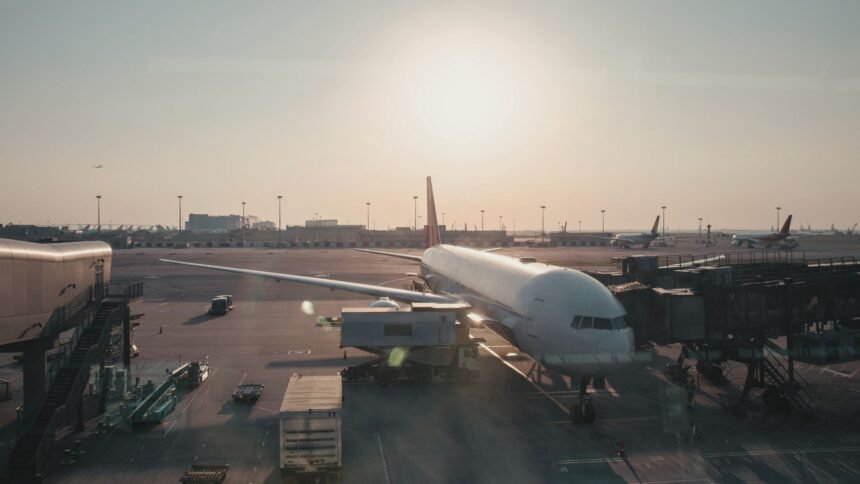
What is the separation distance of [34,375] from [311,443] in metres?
14.0

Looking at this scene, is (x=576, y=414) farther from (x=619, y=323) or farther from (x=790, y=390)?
(x=790, y=390)

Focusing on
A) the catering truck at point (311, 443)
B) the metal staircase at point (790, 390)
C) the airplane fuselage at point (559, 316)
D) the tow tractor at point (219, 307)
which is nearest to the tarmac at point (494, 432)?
the metal staircase at point (790, 390)

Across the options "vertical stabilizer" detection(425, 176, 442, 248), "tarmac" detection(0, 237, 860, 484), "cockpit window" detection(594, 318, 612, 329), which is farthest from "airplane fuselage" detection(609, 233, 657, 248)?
"cockpit window" detection(594, 318, 612, 329)

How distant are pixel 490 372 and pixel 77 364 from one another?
22.7 meters

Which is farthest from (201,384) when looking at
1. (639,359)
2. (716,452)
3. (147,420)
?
(716,452)

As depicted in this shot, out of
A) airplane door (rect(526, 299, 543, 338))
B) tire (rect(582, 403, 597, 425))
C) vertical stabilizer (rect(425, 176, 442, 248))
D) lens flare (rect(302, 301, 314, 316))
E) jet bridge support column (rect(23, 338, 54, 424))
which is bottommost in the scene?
tire (rect(582, 403, 597, 425))

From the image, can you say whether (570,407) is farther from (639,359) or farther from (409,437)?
(409,437)

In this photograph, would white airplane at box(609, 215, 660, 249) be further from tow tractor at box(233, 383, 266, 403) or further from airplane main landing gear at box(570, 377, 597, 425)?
tow tractor at box(233, 383, 266, 403)

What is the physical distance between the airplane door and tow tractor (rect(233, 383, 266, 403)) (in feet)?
48.4

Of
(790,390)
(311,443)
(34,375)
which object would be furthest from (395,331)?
(790,390)

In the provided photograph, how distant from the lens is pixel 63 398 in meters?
24.0

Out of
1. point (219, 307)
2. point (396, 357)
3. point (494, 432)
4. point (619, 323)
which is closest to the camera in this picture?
point (494, 432)

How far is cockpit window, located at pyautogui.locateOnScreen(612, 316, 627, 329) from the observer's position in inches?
1030

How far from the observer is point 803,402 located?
29.6 m
